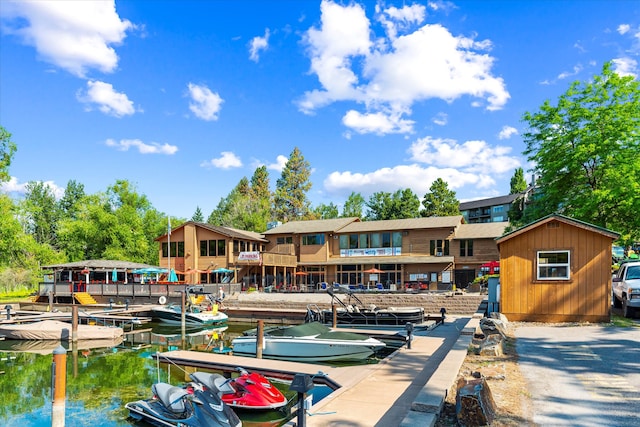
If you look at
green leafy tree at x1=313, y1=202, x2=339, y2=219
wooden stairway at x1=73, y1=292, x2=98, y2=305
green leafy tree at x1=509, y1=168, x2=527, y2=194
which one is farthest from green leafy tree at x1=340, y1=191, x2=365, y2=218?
wooden stairway at x1=73, y1=292, x2=98, y2=305

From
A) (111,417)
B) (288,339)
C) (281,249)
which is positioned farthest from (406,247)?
(111,417)

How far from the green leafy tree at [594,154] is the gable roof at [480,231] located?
1208 cm

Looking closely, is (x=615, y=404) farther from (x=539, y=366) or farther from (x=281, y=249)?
(x=281, y=249)

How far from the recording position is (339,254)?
43.4 metres

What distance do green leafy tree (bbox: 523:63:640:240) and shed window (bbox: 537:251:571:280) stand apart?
5.66 meters

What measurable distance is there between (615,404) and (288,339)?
10334 mm

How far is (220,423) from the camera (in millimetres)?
7996

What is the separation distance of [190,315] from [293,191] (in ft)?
177

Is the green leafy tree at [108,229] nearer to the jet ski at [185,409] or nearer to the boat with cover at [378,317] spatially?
the boat with cover at [378,317]

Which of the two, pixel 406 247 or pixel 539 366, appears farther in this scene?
pixel 406 247

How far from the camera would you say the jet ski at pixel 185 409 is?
26.4ft

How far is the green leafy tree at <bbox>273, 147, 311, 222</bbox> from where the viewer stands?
3073 inches

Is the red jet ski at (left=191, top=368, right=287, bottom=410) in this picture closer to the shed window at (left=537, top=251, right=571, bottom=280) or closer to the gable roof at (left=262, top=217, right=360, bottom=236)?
the shed window at (left=537, top=251, right=571, bottom=280)

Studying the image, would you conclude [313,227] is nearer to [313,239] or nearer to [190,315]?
[313,239]
